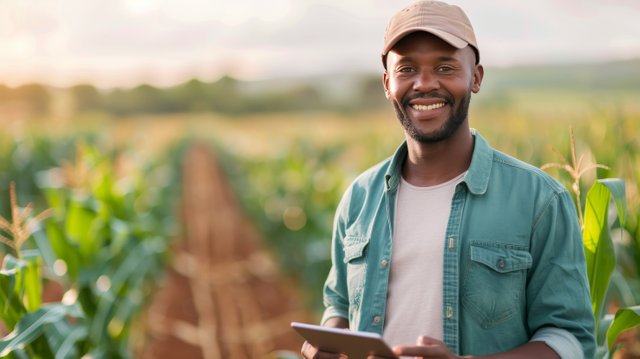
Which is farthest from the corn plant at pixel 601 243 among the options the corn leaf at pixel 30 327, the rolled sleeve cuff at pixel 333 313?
the corn leaf at pixel 30 327

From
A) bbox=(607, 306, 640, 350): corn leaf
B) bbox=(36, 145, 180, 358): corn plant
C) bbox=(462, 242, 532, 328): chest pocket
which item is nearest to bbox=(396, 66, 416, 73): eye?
bbox=(462, 242, 532, 328): chest pocket

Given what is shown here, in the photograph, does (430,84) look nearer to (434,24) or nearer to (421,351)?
(434,24)

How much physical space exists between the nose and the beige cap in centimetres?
10

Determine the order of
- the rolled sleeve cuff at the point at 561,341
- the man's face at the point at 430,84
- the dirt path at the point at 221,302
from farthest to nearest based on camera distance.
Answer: the dirt path at the point at 221,302
the man's face at the point at 430,84
the rolled sleeve cuff at the point at 561,341

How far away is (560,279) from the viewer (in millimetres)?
1743

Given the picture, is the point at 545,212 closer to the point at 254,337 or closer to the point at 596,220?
the point at 596,220

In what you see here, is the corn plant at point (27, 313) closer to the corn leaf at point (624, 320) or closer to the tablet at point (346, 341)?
the tablet at point (346, 341)

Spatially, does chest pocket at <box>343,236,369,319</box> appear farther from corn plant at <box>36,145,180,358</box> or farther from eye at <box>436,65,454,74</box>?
corn plant at <box>36,145,180,358</box>

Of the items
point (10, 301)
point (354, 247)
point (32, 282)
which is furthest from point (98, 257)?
point (354, 247)

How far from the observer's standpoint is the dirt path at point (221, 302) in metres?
5.83

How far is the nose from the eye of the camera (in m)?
1.82

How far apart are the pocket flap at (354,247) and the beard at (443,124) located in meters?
0.33

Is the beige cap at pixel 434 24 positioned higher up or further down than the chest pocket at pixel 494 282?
higher up

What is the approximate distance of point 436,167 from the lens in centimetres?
194
